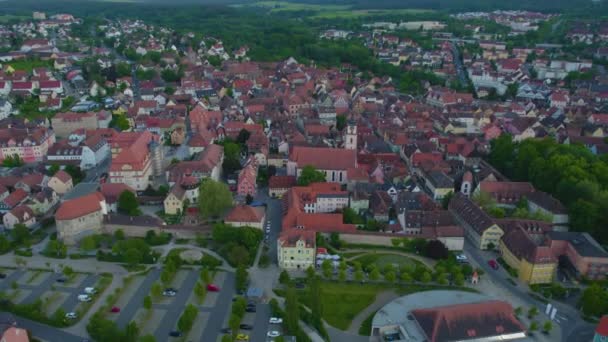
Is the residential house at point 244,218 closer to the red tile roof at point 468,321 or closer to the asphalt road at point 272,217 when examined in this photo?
the asphalt road at point 272,217

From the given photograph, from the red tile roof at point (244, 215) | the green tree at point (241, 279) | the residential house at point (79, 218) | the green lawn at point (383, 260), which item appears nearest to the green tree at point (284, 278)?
the green tree at point (241, 279)

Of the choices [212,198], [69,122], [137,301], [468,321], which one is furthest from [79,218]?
[69,122]

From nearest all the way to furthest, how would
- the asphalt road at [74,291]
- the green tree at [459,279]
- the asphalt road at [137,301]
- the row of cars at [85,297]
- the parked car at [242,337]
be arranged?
the parked car at [242,337] < the row of cars at [85,297] < the asphalt road at [137,301] < the asphalt road at [74,291] < the green tree at [459,279]

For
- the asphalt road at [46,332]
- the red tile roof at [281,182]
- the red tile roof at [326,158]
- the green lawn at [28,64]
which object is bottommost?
the asphalt road at [46,332]

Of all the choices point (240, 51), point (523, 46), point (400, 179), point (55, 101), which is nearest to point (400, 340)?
point (400, 179)

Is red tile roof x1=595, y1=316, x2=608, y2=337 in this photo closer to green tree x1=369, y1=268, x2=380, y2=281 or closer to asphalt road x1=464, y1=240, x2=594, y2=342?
asphalt road x1=464, y1=240, x2=594, y2=342

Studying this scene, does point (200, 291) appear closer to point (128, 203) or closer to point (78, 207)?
point (78, 207)

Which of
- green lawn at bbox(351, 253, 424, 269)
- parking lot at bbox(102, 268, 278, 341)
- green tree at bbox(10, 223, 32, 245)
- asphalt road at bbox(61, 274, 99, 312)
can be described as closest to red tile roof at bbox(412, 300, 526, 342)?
green lawn at bbox(351, 253, 424, 269)

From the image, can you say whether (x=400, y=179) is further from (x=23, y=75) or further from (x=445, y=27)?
(x=445, y=27)
